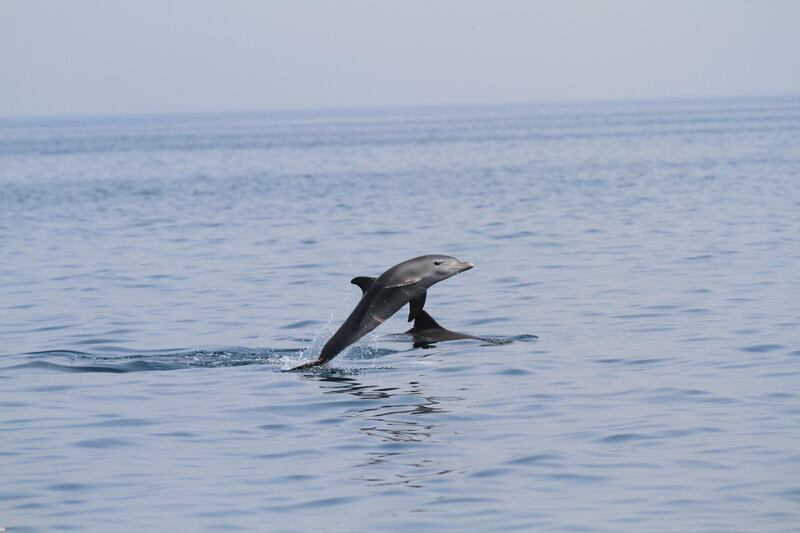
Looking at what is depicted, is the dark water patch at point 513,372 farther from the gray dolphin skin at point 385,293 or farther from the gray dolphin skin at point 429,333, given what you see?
the gray dolphin skin at point 429,333

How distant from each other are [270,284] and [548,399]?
13.4 m

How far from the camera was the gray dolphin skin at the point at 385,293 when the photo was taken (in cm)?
1728

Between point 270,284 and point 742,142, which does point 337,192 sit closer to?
point 270,284

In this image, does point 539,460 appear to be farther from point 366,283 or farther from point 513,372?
point 366,283

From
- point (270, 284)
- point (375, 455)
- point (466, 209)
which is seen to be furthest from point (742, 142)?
point (375, 455)

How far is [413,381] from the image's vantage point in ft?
55.3

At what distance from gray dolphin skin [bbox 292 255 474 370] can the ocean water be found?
478 millimetres

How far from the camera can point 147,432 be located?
1446 centimetres

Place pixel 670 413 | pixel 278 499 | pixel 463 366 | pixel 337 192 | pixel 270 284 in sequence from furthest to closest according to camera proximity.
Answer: pixel 337 192
pixel 270 284
pixel 463 366
pixel 670 413
pixel 278 499

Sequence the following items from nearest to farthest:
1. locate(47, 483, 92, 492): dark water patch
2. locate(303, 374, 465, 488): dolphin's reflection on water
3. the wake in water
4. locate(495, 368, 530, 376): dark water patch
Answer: locate(47, 483, 92, 492): dark water patch → locate(303, 374, 465, 488): dolphin's reflection on water → locate(495, 368, 530, 376): dark water patch → the wake in water

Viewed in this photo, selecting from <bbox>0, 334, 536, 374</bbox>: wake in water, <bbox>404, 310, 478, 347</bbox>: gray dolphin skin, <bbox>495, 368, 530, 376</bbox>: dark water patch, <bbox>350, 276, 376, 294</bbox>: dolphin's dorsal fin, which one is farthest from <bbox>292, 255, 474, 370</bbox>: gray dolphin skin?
<bbox>404, 310, 478, 347</bbox>: gray dolphin skin

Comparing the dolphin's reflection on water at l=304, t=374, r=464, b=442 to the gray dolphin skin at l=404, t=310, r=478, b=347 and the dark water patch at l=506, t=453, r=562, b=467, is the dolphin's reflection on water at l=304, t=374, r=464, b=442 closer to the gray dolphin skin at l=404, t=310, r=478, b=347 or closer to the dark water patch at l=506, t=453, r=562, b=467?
the dark water patch at l=506, t=453, r=562, b=467

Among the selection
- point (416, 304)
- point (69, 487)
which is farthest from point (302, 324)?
point (69, 487)

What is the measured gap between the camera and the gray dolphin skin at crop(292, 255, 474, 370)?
56.7ft
